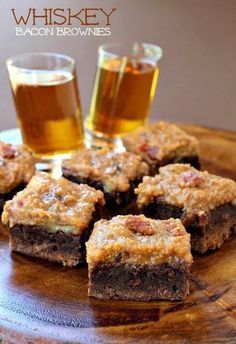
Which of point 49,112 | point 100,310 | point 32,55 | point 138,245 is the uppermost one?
point 32,55

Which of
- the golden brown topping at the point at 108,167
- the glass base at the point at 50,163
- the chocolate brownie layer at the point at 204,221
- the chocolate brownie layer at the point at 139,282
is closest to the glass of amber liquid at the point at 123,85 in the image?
the glass base at the point at 50,163

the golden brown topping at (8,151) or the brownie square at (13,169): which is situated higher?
the golden brown topping at (8,151)

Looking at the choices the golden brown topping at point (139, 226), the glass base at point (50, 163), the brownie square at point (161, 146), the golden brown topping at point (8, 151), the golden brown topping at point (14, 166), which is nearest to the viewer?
the golden brown topping at point (139, 226)

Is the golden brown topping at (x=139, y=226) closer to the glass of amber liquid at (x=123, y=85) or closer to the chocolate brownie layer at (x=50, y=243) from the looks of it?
the chocolate brownie layer at (x=50, y=243)

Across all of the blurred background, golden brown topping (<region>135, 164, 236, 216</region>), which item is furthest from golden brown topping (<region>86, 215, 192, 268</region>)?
the blurred background

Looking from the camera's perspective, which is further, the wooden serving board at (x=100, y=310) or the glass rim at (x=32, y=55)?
the glass rim at (x=32, y=55)

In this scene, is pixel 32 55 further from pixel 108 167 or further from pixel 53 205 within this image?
pixel 53 205

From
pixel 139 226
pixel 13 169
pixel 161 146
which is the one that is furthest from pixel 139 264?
pixel 161 146
